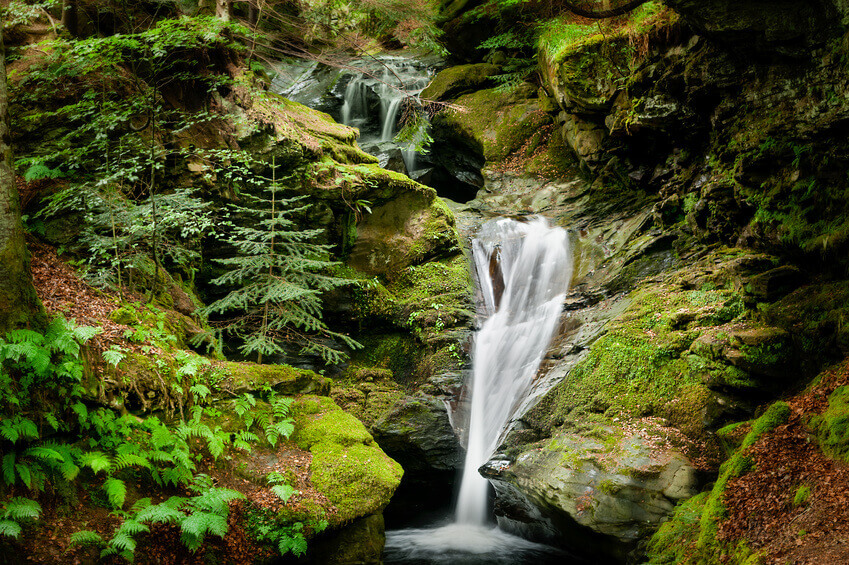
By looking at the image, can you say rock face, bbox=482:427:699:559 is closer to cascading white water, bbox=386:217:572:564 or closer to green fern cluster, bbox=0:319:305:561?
cascading white water, bbox=386:217:572:564

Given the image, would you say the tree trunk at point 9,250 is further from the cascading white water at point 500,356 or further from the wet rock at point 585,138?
the wet rock at point 585,138

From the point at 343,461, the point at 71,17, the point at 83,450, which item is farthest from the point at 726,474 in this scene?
the point at 71,17

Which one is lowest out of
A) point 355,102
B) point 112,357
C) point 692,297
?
point 112,357

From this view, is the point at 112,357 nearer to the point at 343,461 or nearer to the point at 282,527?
the point at 282,527

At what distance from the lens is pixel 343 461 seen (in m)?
6.59

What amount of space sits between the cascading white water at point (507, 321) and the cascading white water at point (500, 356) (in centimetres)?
2

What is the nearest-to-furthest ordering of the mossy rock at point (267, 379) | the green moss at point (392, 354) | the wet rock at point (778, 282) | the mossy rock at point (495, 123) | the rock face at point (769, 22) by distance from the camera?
the rock face at point (769, 22) < the mossy rock at point (267, 379) < the wet rock at point (778, 282) < the green moss at point (392, 354) < the mossy rock at point (495, 123)

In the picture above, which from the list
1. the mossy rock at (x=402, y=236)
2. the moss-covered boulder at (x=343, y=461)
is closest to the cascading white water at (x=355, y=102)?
the mossy rock at (x=402, y=236)

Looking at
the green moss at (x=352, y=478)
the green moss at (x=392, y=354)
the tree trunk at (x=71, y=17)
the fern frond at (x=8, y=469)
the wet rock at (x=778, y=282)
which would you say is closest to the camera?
the fern frond at (x=8, y=469)

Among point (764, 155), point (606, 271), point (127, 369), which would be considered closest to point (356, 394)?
point (127, 369)

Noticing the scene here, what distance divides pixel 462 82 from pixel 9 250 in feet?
52.5

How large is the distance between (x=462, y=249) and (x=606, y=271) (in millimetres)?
3352

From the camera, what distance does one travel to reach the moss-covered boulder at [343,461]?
621 centimetres

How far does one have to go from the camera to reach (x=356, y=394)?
9.64 meters
